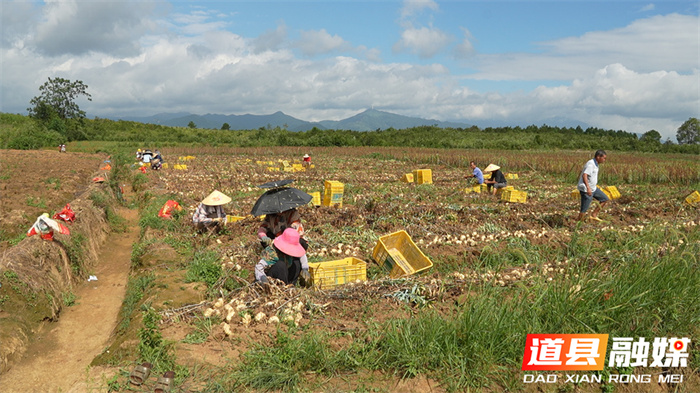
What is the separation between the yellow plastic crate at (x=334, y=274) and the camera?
5137mm

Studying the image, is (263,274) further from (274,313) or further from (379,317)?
(379,317)

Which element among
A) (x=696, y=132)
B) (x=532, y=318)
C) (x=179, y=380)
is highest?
(x=696, y=132)

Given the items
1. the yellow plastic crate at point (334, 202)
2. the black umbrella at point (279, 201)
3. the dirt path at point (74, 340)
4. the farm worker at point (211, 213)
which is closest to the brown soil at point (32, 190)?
the dirt path at point (74, 340)

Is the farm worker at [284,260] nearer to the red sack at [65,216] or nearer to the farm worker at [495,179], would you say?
the red sack at [65,216]

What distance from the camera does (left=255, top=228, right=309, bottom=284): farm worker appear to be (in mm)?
4934

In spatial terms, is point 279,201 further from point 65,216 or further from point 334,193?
point 334,193

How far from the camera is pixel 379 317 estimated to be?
441 cm

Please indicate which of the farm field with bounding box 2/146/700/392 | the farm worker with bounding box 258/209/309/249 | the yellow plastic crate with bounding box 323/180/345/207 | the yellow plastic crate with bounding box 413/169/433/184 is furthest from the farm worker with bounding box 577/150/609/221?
the yellow plastic crate with bounding box 413/169/433/184

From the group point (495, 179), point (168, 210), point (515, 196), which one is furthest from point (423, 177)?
point (168, 210)

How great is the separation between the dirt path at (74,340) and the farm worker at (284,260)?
2065 mm

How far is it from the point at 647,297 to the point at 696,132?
71.5 metres

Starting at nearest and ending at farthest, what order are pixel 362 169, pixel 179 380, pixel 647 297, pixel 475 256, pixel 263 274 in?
pixel 179 380 → pixel 647 297 → pixel 263 274 → pixel 475 256 → pixel 362 169

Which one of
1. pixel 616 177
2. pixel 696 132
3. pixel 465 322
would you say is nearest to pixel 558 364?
pixel 465 322

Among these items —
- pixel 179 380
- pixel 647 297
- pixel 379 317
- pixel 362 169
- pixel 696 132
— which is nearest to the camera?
pixel 179 380
